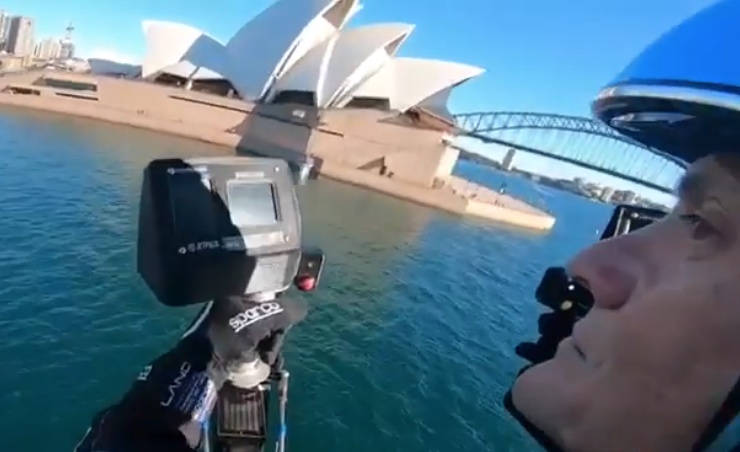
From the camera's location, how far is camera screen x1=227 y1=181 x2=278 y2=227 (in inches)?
36.6

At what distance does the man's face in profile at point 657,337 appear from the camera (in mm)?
466

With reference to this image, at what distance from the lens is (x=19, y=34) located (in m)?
63.2

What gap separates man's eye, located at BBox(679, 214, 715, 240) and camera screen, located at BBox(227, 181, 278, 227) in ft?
1.98

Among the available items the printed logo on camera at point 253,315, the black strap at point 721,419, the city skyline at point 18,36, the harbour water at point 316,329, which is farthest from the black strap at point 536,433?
the city skyline at point 18,36

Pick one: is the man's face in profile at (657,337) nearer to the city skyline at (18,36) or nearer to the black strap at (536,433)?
the black strap at (536,433)

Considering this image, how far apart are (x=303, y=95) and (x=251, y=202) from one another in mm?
25293

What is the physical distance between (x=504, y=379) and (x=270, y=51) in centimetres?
2009

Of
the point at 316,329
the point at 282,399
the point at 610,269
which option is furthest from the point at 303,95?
the point at 610,269

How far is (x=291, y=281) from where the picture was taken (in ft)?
3.30

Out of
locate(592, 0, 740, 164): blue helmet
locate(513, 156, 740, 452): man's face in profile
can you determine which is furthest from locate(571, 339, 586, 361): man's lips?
locate(592, 0, 740, 164): blue helmet

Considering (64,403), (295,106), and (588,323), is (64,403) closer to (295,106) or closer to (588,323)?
(588,323)

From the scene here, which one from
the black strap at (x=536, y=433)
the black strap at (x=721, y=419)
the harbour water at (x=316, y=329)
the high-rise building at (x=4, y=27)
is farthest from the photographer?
the high-rise building at (x=4, y=27)

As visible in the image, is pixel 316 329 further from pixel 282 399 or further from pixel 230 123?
pixel 230 123

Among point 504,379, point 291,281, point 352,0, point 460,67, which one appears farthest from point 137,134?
point 291,281
